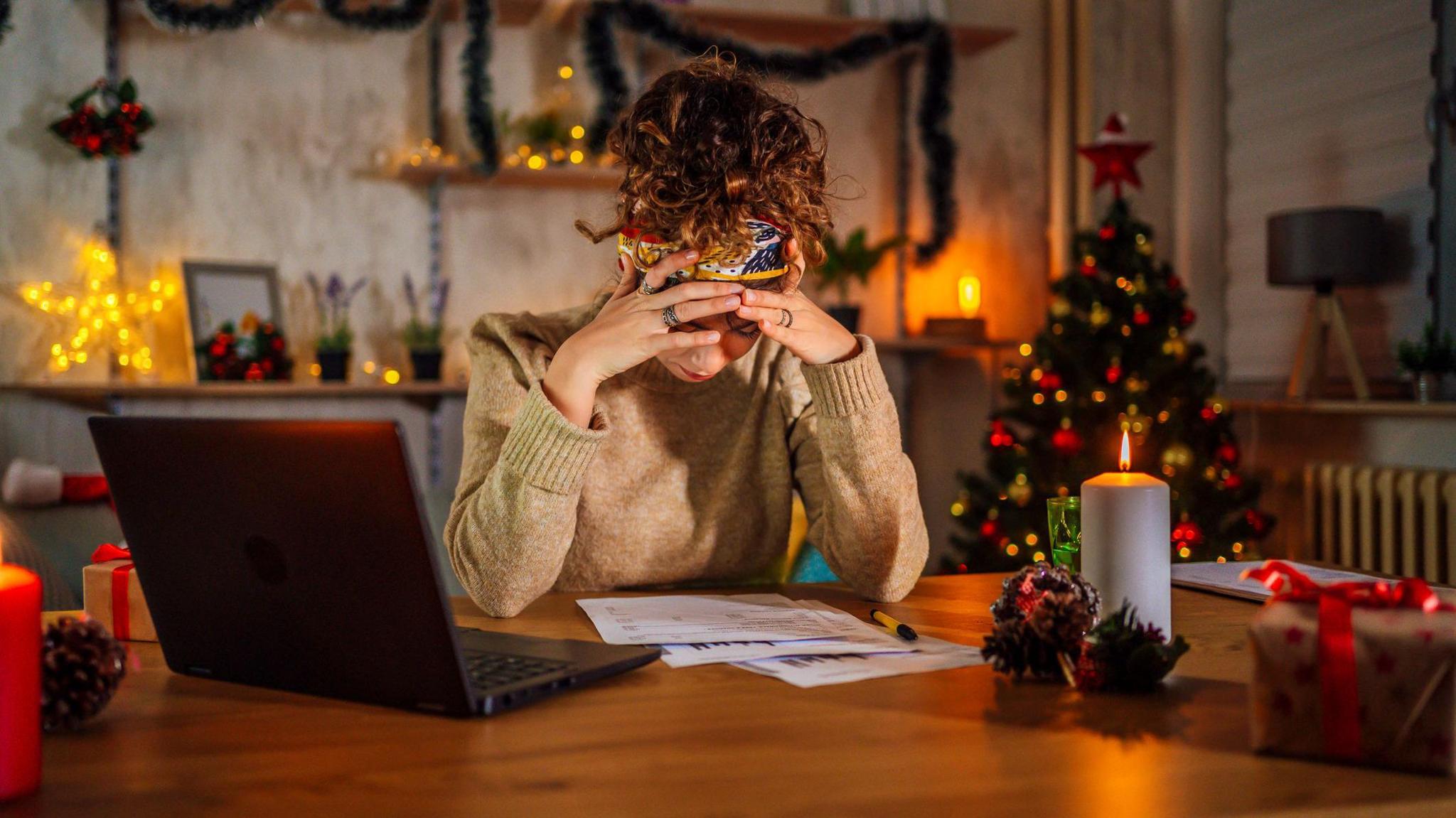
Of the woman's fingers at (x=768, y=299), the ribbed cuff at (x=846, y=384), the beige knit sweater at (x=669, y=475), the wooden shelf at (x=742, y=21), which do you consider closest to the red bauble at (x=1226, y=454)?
the wooden shelf at (x=742, y=21)

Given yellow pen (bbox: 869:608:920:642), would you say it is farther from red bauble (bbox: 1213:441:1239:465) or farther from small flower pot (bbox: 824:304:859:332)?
small flower pot (bbox: 824:304:859:332)

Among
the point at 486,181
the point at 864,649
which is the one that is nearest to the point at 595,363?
the point at 864,649

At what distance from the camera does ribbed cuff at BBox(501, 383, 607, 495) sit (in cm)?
129

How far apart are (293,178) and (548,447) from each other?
2.74 m

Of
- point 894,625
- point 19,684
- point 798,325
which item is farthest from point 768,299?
point 19,684

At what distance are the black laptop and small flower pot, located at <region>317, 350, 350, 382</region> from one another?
2.66 m

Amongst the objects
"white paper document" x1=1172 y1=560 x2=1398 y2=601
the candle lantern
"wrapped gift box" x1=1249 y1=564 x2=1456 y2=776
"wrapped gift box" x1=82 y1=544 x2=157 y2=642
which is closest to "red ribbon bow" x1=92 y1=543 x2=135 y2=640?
"wrapped gift box" x1=82 y1=544 x2=157 y2=642

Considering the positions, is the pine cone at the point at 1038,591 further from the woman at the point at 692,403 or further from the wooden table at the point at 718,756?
the woman at the point at 692,403

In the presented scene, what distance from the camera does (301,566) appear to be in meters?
0.84

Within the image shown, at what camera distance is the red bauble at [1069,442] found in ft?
10.7

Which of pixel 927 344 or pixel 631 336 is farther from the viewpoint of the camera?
pixel 927 344

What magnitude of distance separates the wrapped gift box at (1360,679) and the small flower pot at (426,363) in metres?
3.11

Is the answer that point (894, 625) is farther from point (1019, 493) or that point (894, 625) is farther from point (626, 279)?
point (1019, 493)

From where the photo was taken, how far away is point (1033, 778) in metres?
0.71
